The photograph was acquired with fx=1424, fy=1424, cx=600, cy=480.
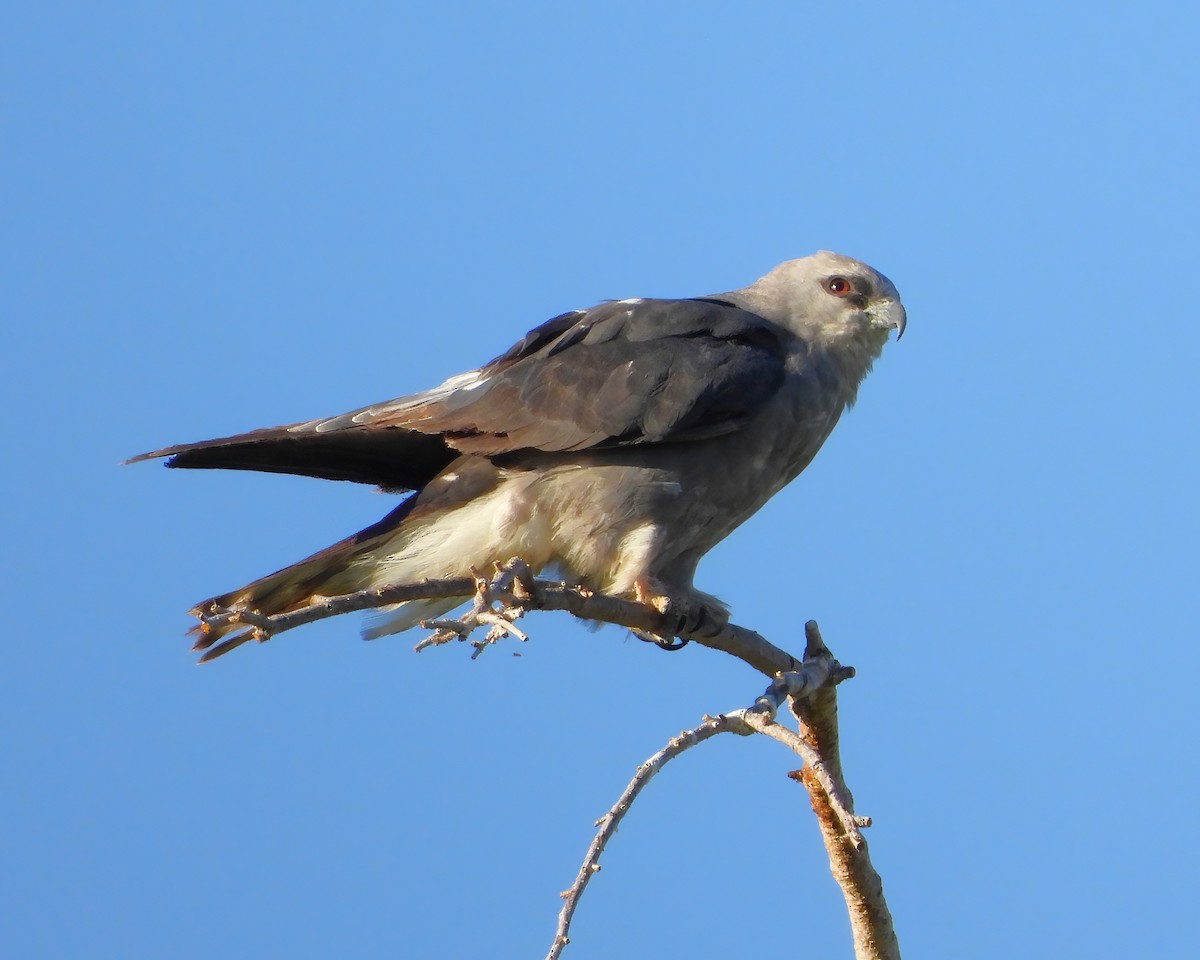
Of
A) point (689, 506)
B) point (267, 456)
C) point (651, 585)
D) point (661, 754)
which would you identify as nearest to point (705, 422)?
point (689, 506)

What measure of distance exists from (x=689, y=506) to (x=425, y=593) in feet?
6.14

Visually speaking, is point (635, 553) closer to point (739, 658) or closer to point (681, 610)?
point (681, 610)

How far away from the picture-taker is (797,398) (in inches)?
224

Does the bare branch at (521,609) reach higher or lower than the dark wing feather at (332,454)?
lower

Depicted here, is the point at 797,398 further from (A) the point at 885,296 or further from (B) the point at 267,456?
(B) the point at 267,456

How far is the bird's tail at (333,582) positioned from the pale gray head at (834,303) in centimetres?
185

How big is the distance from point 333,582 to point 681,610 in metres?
1.33

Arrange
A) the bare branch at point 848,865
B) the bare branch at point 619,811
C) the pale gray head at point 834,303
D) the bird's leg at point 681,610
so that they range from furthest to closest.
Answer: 1. the pale gray head at point 834,303
2. the bird's leg at point 681,610
3. the bare branch at point 848,865
4. the bare branch at point 619,811

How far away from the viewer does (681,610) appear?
17.6ft

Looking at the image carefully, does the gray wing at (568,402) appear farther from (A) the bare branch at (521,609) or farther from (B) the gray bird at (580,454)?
(A) the bare branch at (521,609)

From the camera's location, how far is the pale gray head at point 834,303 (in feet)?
20.2

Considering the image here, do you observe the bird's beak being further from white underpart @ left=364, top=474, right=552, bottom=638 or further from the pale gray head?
white underpart @ left=364, top=474, right=552, bottom=638

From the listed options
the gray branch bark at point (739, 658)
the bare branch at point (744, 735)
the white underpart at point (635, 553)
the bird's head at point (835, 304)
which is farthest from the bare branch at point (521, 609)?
the bird's head at point (835, 304)

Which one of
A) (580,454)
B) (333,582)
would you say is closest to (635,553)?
(580,454)
